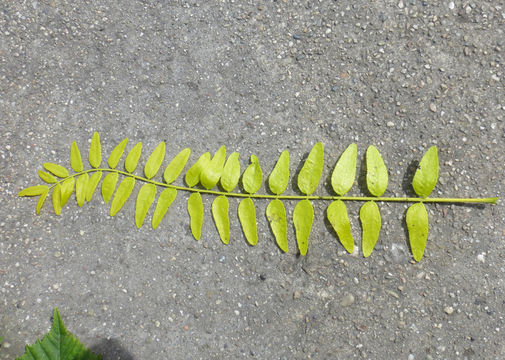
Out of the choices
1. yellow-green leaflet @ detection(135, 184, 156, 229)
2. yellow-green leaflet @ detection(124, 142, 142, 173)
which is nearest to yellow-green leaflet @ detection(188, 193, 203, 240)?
yellow-green leaflet @ detection(135, 184, 156, 229)

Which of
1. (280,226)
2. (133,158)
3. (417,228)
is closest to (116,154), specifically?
(133,158)

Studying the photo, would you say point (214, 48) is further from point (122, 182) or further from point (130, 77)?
point (122, 182)

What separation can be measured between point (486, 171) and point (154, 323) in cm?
128

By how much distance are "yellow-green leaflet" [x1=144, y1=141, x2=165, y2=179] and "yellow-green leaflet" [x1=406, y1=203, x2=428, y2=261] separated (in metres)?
0.90

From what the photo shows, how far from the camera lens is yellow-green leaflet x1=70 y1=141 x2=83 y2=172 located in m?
1.52

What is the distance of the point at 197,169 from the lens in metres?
1.47

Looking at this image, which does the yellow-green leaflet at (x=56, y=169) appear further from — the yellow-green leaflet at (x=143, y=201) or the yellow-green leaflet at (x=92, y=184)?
the yellow-green leaflet at (x=143, y=201)

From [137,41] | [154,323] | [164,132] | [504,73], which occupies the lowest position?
[154,323]

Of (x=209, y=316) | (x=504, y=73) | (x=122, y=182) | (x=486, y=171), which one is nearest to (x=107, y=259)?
(x=122, y=182)

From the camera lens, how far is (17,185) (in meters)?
1.54

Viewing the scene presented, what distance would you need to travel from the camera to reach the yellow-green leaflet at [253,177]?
1.43m

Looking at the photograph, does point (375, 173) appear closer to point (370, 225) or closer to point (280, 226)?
point (370, 225)

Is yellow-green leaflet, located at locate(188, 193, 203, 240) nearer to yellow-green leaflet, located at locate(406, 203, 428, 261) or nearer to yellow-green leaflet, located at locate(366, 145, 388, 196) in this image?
yellow-green leaflet, located at locate(366, 145, 388, 196)

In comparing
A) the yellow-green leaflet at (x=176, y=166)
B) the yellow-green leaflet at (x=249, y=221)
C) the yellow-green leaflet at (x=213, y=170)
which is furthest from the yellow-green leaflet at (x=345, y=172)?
the yellow-green leaflet at (x=176, y=166)
